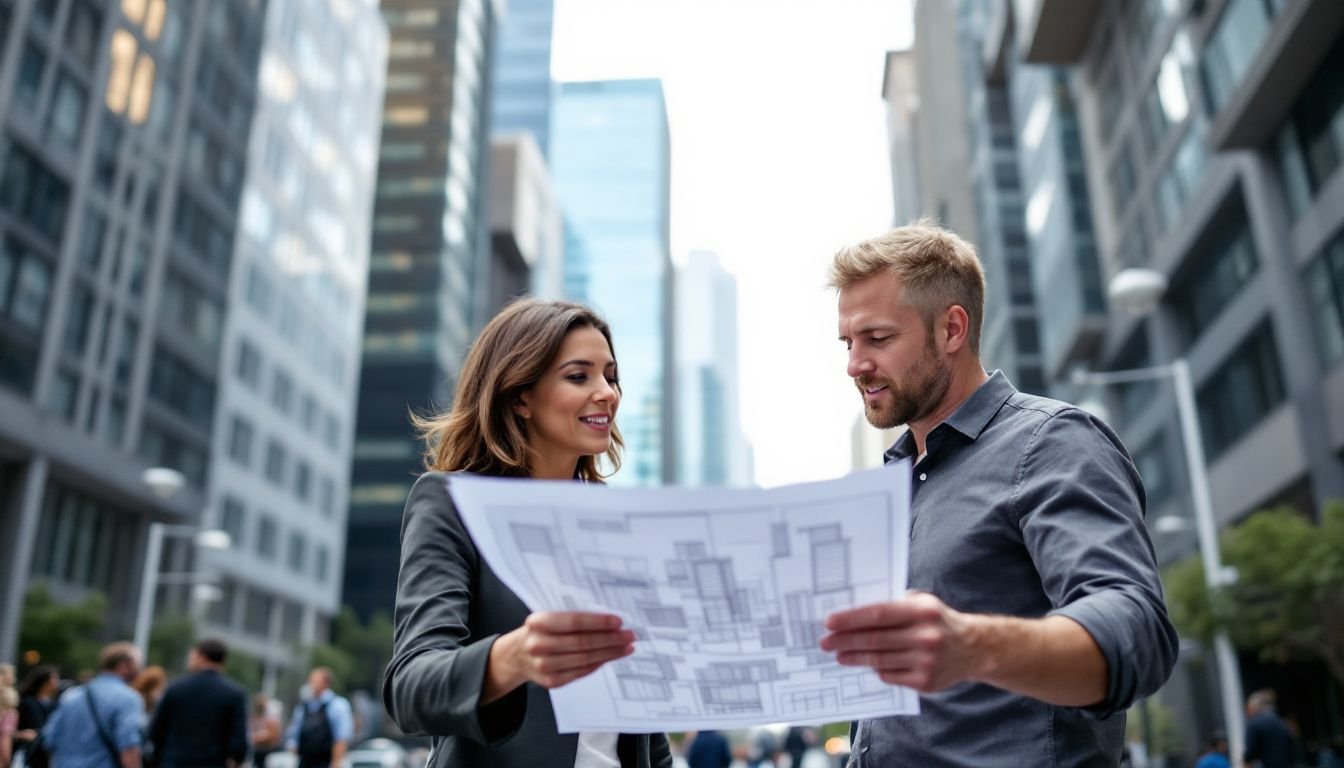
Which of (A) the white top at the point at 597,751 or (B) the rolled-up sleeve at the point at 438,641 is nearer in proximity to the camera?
(B) the rolled-up sleeve at the point at 438,641

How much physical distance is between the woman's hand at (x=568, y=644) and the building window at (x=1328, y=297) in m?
30.1

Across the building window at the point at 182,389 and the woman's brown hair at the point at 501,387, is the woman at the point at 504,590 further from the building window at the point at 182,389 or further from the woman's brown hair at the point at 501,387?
the building window at the point at 182,389

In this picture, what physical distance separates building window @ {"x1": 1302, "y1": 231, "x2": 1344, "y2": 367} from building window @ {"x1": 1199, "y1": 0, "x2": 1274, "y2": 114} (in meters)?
5.03

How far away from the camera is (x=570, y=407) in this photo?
112 inches

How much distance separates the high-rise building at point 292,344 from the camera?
5688 centimetres

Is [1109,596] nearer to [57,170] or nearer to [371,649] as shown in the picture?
[57,170]

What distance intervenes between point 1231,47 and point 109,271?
126 ft

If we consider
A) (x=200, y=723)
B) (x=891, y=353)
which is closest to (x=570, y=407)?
(x=891, y=353)

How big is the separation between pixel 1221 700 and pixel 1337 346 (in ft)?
47.5

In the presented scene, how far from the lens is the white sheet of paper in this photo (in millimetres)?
1633

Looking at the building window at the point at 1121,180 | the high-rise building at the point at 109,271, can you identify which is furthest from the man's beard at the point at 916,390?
the building window at the point at 1121,180

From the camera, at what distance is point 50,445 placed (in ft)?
127

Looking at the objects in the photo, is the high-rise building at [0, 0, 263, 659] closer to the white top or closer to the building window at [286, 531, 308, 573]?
the building window at [286, 531, 308, 573]

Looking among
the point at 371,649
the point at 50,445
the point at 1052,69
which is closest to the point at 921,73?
the point at 1052,69
